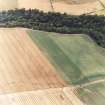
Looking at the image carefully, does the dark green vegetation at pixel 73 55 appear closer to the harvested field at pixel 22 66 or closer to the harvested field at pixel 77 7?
the harvested field at pixel 22 66

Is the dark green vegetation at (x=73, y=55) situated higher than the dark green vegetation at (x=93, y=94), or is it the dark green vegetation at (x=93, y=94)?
the dark green vegetation at (x=73, y=55)

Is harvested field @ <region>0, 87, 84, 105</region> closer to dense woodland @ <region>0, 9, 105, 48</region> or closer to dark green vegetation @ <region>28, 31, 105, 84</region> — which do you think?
dark green vegetation @ <region>28, 31, 105, 84</region>

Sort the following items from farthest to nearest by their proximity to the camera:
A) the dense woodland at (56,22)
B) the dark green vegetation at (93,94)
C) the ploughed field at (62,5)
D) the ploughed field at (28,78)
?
1. the ploughed field at (62,5)
2. the dense woodland at (56,22)
3. the dark green vegetation at (93,94)
4. the ploughed field at (28,78)

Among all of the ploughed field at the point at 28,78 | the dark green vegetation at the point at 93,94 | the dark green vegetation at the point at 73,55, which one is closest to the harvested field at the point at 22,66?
the ploughed field at the point at 28,78

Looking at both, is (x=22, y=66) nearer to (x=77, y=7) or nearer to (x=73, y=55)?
(x=73, y=55)

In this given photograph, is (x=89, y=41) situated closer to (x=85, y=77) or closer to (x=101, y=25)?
(x=101, y=25)
